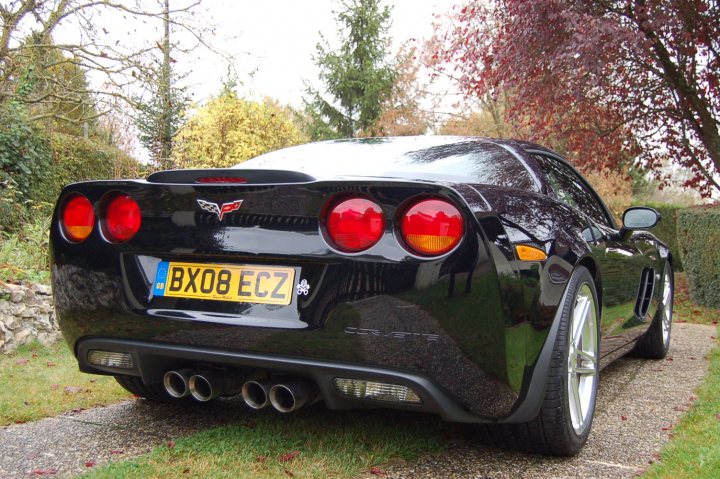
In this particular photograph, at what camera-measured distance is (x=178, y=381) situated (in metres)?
2.52

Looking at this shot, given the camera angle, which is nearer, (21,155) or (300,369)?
(300,369)

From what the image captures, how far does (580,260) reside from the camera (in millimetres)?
2674

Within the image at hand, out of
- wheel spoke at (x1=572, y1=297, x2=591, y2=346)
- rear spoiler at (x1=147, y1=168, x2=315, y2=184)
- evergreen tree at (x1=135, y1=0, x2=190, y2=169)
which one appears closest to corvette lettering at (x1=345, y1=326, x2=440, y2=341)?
rear spoiler at (x1=147, y1=168, x2=315, y2=184)

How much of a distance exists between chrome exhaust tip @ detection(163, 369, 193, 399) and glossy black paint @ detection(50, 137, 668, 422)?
39 mm

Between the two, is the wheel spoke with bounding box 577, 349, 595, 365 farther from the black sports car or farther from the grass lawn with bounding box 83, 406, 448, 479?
the grass lawn with bounding box 83, 406, 448, 479

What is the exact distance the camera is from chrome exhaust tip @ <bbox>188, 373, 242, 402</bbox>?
2.41 metres

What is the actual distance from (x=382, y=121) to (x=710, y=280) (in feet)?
50.7

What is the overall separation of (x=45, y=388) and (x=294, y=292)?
6.94 feet

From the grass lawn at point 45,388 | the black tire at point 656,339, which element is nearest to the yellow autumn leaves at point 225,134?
the grass lawn at point 45,388

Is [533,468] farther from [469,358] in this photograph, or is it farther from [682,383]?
[682,383]

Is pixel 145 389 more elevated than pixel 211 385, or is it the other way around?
pixel 211 385

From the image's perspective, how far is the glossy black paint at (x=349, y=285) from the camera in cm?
207

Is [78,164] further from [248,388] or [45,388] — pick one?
[248,388]

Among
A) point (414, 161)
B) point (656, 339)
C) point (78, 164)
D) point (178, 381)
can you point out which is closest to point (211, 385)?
point (178, 381)
